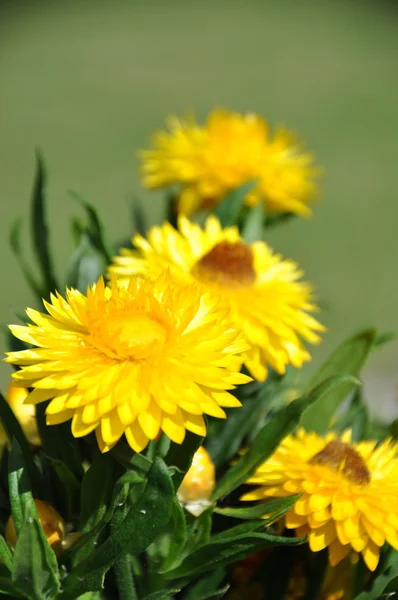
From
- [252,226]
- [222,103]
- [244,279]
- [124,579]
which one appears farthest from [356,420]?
[222,103]

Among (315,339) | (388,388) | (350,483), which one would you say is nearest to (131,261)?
(315,339)

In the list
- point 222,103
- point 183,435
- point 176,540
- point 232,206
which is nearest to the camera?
point 183,435

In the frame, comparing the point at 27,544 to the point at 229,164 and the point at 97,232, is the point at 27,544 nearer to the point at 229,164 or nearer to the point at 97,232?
the point at 97,232

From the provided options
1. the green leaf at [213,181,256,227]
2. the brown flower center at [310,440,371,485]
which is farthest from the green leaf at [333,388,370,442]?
the green leaf at [213,181,256,227]

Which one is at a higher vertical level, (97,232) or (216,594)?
(97,232)

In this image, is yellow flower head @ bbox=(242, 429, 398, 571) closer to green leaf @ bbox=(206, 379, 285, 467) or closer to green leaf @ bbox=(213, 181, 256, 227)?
green leaf @ bbox=(206, 379, 285, 467)

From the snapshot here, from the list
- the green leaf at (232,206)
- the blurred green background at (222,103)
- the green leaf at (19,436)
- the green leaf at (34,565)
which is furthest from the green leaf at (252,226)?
the blurred green background at (222,103)

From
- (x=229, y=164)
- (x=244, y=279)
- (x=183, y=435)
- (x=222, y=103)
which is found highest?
(x=222, y=103)

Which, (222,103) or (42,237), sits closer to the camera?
(42,237)
